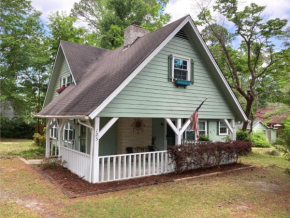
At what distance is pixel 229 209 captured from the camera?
18.2 ft

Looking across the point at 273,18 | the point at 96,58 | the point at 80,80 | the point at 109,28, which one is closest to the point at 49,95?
the point at 96,58

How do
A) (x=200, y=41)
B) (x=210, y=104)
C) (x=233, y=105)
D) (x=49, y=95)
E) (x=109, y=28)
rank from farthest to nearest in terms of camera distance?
(x=109, y=28) → (x=49, y=95) → (x=233, y=105) → (x=210, y=104) → (x=200, y=41)

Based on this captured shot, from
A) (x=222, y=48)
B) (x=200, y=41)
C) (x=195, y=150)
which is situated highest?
(x=222, y=48)

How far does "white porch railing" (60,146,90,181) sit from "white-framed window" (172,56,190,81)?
16.0ft

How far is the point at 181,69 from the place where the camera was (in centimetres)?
984

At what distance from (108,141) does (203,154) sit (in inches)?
183

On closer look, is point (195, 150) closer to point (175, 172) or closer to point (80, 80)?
point (175, 172)

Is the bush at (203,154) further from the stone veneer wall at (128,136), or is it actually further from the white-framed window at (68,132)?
the white-framed window at (68,132)

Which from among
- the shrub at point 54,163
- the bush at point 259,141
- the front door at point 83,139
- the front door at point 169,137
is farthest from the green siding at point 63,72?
the bush at point 259,141

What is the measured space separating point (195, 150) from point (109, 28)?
20.1 m

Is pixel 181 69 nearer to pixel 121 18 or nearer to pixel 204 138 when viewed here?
pixel 204 138

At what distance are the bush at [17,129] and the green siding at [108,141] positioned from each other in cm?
1849

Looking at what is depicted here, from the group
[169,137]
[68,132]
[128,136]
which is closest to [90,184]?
[128,136]

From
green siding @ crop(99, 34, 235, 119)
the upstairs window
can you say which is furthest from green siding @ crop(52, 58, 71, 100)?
the upstairs window
